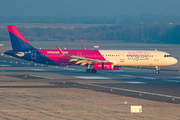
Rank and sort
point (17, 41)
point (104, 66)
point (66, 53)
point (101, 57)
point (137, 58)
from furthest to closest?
point (17, 41) < point (66, 53) < point (101, 57) < point (137, 58) < point (104, 66)

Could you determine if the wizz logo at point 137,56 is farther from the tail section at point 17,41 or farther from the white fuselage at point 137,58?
the tail section at point 17,41

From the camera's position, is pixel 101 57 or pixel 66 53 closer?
pixel 101 57

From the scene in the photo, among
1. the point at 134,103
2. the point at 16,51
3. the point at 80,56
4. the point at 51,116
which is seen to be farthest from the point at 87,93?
the point at 16,51

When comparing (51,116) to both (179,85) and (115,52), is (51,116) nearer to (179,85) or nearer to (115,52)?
(179,85)

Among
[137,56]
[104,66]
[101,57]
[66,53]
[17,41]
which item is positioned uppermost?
[17,41]

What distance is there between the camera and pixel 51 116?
878 inches

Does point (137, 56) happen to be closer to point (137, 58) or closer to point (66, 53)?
point (137, 58)

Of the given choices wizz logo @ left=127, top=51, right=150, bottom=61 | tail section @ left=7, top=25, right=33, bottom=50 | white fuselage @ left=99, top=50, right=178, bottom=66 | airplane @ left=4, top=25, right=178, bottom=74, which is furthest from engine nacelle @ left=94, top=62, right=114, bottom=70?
tail section @ left=7, top=25, right=33, bottom=50

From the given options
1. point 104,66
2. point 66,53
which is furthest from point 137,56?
point 66,53

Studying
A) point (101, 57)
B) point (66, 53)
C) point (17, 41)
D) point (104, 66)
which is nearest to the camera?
point (104, 66)

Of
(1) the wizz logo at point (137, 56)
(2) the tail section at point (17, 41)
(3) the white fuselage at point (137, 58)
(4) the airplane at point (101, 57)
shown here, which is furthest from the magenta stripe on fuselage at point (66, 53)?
(1) the wizz logo at point (137, 56)

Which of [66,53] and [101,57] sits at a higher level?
[66,53]

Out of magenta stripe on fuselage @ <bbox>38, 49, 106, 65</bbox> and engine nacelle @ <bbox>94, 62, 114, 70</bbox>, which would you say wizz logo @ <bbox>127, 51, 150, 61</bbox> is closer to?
engine nacelle @ <bbox>94, 62, 114, 70</bbox>

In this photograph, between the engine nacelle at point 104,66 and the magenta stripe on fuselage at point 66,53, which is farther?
the magenta stripe on fuselage at point 66,53
